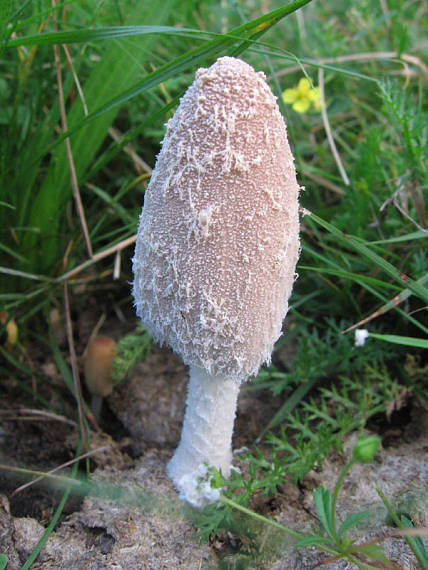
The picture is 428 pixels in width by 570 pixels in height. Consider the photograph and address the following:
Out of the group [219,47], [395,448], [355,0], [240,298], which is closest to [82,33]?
[219,47]

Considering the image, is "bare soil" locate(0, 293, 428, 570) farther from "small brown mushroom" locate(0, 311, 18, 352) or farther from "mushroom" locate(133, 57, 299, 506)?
"mushroom" locate(133, 57, 299, 506)

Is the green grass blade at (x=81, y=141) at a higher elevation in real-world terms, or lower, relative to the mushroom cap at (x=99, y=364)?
higher

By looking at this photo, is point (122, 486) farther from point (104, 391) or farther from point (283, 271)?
point (283, 271)

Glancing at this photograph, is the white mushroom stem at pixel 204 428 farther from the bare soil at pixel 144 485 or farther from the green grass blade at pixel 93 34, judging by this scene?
the green grass blade at pixel 93 34

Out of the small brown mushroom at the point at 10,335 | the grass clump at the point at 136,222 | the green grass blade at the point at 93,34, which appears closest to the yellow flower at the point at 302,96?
the grass clump at the point at 136,222

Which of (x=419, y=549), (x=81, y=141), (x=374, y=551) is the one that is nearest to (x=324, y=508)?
(x=374, y=551)

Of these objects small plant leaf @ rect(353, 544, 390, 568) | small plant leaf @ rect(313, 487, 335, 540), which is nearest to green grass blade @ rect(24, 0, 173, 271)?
small plant leaf @ rect(313, 487, 335, 540)
